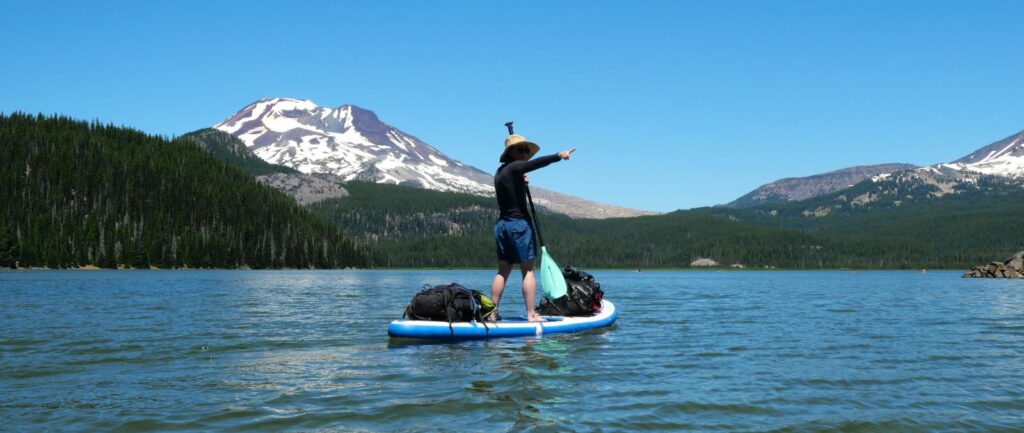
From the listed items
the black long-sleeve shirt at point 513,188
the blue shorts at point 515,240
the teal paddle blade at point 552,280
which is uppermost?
the black long-sleeve shirt at point 513,188

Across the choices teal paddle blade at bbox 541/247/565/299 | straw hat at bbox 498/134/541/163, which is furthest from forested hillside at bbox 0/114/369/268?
straw hat at bbox 498/134/541/163

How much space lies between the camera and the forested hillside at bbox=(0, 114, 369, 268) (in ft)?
486

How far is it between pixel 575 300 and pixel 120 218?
179453mm

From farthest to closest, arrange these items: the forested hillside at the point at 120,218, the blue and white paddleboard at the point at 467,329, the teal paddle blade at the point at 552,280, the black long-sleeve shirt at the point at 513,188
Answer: the forested hillside at the point at 120,218
the teal paddle blade at the point at 552,280
the black long-sleeve shirt at the point at 513,188
the blue and white paddleboard at the point at 467,329

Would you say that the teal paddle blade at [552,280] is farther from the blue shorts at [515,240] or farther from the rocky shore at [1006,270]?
the rocky shore at [1006,270]

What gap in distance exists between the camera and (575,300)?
23844 mm

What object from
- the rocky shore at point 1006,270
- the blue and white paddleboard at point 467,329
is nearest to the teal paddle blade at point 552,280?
the blue and white paddleboard at point 467,329

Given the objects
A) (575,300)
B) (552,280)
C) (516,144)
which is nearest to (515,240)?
(516,144)

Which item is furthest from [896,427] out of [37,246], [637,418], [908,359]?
[37,246]

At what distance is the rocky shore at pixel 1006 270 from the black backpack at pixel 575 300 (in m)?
121

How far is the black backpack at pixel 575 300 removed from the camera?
23828 mm

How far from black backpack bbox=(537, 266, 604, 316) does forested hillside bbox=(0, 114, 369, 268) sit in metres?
136

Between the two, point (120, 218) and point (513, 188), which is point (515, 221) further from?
point (120, 218)

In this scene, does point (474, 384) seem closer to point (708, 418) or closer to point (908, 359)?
point (708, 418)
